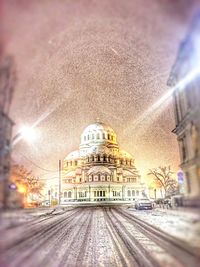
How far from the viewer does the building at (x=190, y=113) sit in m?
0.79

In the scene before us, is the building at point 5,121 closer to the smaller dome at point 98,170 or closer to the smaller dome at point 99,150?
the smaller dome at point 98,170

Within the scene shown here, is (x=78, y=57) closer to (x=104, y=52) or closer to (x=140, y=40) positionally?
(x=104, y=52)

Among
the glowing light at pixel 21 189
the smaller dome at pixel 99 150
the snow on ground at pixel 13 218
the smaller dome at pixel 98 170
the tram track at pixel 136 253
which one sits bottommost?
the tram track at pixel 136 253

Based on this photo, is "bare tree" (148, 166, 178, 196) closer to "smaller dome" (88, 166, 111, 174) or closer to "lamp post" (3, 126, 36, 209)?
"lamp post" (3, 126, 36, 209)

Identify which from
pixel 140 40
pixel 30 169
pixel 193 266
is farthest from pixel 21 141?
pixel 193 266

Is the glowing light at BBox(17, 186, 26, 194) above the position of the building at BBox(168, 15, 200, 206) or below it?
below

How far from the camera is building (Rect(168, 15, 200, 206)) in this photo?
79cm

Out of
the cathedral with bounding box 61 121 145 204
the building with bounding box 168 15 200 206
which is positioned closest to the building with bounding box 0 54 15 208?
the building with bounding box 168 15 200 206

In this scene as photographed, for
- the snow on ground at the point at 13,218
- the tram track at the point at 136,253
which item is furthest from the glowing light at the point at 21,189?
the tram track at the point at 136,253

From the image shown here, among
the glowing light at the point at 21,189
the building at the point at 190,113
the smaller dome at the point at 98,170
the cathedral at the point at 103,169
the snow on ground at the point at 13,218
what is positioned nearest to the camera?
the building at the point at 190,113

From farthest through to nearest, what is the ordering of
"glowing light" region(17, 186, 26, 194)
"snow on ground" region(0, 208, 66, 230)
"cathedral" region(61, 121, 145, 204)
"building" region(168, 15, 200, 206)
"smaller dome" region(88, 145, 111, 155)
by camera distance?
"smaller dome" region(88, 145, 111, 155) → "cathedral" region(61, 121, 145, 204) → "glowing light" region(17, 186, 26, 194) → "snow on ground" region(0, 208, 66, 230) → "building" region(168, 15, 200, 206)

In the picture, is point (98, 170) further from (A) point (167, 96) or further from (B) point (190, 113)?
(B) point (190, 113)

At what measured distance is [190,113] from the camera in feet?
2.77

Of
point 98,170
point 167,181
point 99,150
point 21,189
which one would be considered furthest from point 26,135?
point 99,150
